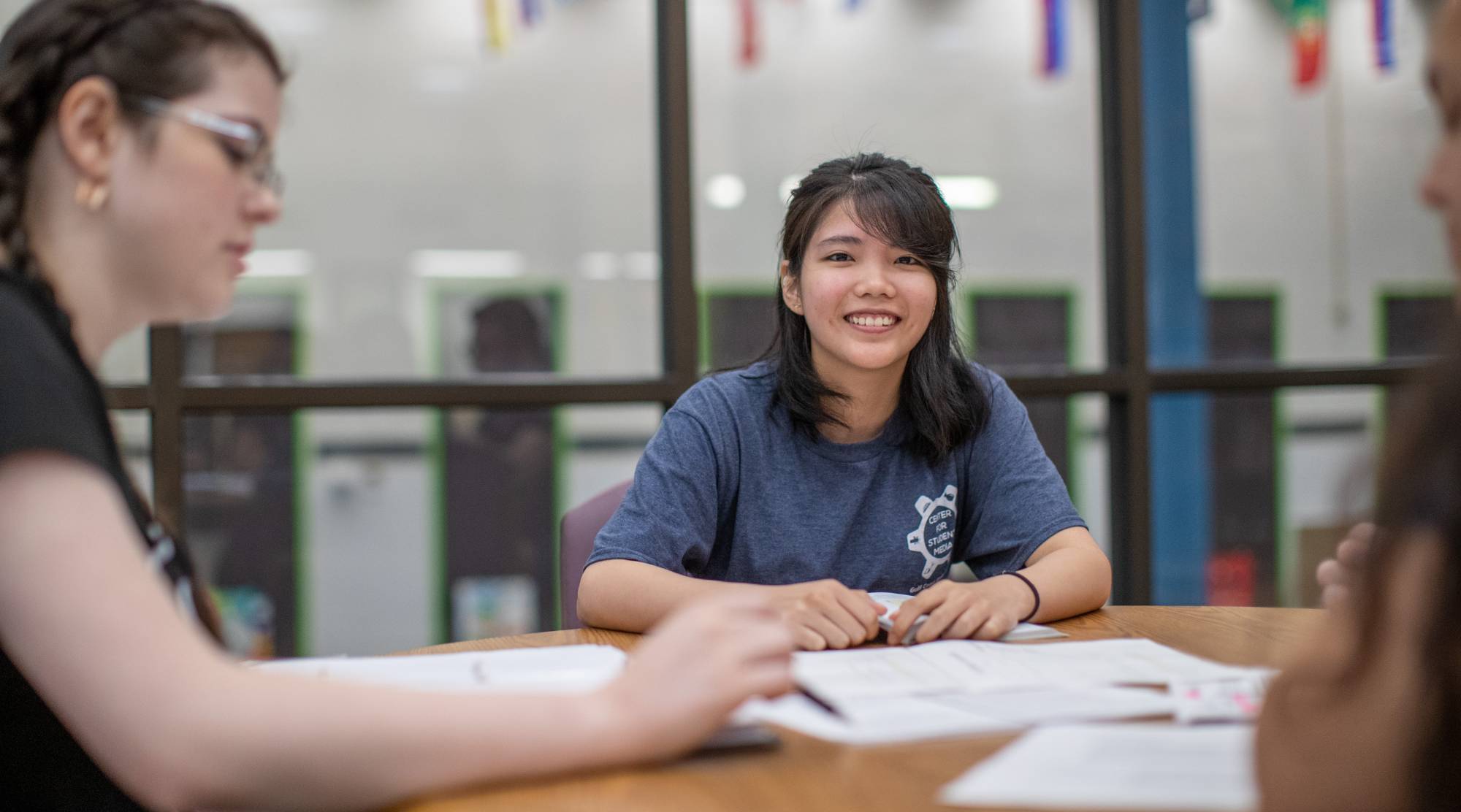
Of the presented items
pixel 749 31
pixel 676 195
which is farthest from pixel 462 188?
pixel 749 31

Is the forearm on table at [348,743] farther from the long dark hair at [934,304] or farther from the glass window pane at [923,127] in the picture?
the glass window pane at [923,127]

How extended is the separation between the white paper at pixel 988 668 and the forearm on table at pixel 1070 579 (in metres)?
0.20

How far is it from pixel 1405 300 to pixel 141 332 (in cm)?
379

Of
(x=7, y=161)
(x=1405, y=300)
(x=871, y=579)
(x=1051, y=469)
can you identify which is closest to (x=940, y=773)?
(x=7, y=161)

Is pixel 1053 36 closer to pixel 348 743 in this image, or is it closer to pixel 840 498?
pixel 840 498

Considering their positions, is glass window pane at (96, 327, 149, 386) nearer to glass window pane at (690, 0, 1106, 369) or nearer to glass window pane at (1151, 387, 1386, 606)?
glass window pane at (690, 0, 1106, 369)

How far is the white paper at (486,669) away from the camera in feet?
3.02

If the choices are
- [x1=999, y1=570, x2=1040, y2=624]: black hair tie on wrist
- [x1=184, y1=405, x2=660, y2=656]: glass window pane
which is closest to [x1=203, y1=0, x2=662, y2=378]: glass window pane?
[x1=184, y1=405, x2=660, y2=656]: glass window pane

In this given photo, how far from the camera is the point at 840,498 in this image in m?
1.76

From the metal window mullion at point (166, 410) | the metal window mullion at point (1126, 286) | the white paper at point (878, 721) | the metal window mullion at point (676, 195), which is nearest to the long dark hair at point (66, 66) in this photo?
the white paper at point (878, 721)

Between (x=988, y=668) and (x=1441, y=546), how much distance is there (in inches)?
24.1

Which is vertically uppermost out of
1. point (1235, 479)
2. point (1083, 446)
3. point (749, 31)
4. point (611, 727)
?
point (749, 31)

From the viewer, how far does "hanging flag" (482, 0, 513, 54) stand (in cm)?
316

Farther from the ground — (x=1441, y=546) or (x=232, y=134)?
(x=232, y=134)
